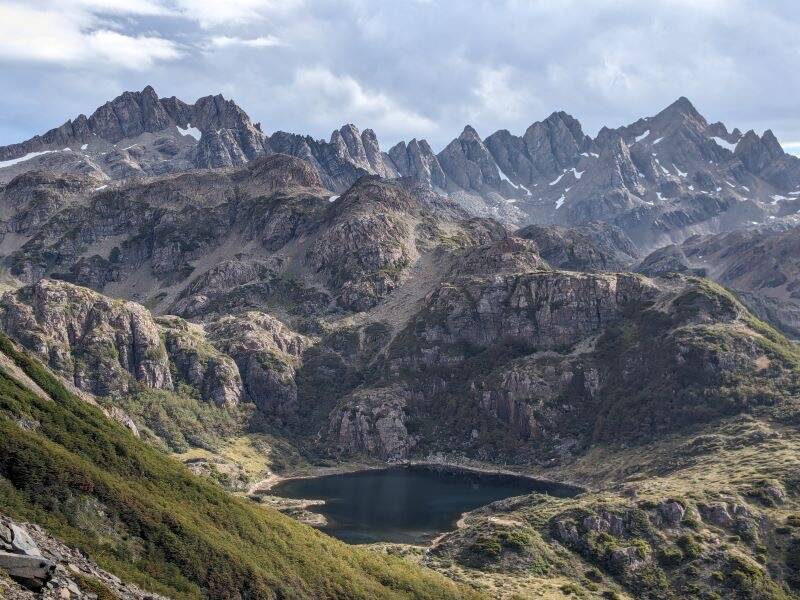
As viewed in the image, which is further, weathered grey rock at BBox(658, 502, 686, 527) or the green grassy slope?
weathered grey rock at BBox(658, 502, 686, 527)

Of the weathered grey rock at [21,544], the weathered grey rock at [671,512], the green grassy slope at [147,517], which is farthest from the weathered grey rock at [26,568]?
the weathered grey rock at [671,512]

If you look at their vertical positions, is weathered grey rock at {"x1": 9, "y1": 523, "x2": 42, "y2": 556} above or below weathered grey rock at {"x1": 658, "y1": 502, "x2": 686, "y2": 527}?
above

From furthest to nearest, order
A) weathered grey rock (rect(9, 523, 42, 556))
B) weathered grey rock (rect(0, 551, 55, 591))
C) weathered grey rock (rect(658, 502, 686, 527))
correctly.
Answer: weathered grey rock (rect(658, 502, 686, 527)) → weathered grey rock (rect(9, 523, 42, 556)) → weathered grey rock (rect(0, 551, 55, 591))

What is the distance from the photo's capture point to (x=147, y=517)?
8219 cm

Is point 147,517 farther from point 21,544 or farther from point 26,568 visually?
point 26,568

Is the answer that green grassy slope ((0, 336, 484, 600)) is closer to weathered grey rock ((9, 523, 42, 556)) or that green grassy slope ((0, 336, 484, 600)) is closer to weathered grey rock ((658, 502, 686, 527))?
weathered grey rock ((9, 523, 42, 556))

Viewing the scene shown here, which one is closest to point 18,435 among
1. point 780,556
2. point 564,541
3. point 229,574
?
point 229,574

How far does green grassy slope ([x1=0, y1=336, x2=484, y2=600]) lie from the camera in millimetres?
74750

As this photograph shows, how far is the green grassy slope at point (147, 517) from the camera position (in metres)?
74.8

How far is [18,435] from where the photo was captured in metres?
78.9

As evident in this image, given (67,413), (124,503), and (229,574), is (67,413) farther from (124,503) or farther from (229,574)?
(229,574)

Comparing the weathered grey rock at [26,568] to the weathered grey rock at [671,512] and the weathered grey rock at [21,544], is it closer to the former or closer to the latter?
the weathered grey rock at [21,544]

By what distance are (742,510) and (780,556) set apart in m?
13.5

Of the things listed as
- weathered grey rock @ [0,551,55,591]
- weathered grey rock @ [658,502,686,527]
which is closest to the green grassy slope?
weathered grey rock @ [0,551,55,591]
